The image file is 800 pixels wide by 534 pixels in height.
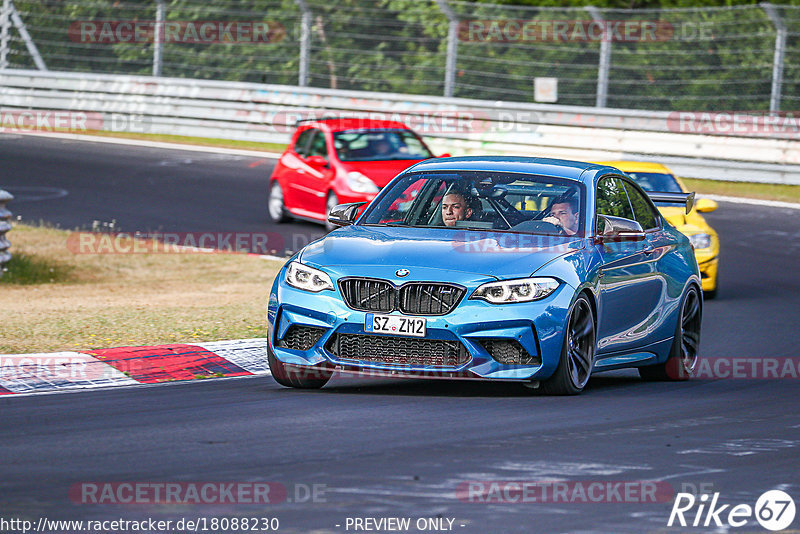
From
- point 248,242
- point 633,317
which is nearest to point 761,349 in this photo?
point 633,317

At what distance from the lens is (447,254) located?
28.2 ft

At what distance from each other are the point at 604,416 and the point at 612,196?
2283mm

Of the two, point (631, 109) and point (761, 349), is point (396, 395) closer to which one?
point (761, 349)

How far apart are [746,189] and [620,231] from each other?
51.9 feet

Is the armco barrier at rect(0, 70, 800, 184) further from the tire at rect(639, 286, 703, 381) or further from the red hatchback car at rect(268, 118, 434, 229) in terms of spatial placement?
the tire at rect(639, 286, 703, 381)

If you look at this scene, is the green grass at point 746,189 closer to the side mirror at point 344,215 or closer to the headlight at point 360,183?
the headlight at point 360,183

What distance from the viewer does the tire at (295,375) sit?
348 inches

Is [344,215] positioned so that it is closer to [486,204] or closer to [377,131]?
[486,204]

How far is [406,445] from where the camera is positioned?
7.12 meters

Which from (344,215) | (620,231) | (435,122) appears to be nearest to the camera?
(620,231)

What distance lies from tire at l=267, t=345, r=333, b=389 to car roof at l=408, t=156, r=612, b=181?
69.9 inches

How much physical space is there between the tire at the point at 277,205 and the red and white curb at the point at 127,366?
1016 centimetres

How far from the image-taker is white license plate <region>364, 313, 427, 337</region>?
8.31 meters

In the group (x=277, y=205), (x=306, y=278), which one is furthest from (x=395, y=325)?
(x=277, y=205)
